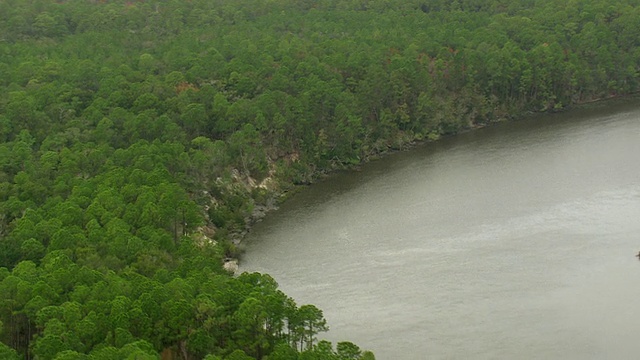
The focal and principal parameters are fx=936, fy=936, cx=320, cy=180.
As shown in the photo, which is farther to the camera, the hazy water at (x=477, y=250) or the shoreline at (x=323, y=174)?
the shoreline at (x=323, y=174)

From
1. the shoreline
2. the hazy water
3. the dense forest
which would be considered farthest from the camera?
the shoreline

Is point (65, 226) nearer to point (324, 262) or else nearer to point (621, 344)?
point (324, 262)

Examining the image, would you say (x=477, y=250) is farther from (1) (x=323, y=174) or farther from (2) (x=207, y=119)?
(2) (x=207, y=119)

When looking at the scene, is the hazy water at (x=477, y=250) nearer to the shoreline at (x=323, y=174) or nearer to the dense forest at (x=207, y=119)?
the shoreline at (x=323, y=174)

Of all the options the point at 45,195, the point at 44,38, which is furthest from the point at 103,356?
the point at 44,38

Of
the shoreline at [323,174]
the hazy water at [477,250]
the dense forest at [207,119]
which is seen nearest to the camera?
the dense forest at [207,119]

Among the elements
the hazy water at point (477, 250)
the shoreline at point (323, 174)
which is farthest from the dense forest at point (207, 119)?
the hazy water at point (477, 250)

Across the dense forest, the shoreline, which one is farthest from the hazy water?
the dense forest

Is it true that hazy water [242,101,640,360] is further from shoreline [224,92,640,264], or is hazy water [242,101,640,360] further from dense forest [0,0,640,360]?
dense forest [0,0,640,360]
